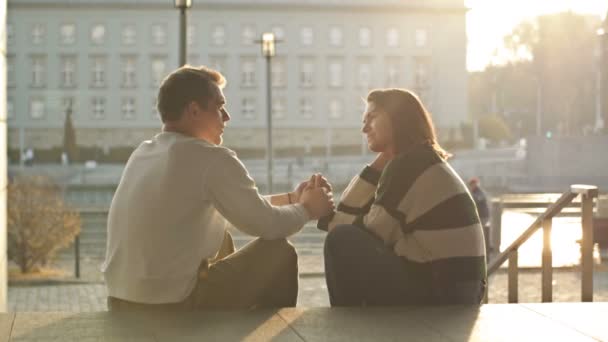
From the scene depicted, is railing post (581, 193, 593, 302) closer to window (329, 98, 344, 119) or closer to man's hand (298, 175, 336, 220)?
A: man's hand (298, 175, 336, 220)

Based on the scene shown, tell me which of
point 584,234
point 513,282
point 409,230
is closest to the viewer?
point 409,230

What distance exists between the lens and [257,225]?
13.8ft

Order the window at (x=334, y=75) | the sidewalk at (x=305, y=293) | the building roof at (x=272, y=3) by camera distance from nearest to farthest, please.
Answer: the sidewalk at (x=305, y=293) → the building roof at (x=272, y=3) → the window at (x=334, y=75)

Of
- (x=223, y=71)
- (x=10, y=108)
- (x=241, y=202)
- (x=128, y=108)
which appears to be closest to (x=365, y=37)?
(x=223, y=71)

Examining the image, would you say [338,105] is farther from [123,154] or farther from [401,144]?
[401,144]

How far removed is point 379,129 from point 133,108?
7421 cm

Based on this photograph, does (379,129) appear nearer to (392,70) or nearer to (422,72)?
(422,72)

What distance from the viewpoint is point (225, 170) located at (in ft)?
13.6

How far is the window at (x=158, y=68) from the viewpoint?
78425 millimetres

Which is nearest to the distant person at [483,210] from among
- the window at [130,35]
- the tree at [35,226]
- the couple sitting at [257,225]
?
the tree at [35,226]

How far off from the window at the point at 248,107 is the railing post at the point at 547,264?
235ft

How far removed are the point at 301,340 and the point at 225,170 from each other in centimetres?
67

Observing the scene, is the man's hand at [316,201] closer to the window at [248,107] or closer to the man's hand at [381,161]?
the man's hand at [381,161]

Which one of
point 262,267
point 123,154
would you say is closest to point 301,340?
point 262,267
